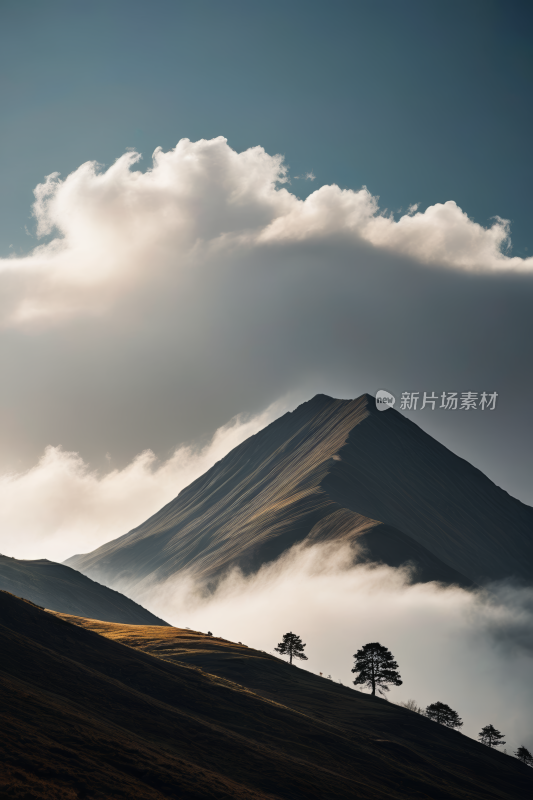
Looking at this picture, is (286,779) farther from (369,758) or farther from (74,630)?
(74,630)

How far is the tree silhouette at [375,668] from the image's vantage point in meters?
127

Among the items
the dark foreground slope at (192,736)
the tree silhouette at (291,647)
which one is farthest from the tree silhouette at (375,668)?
the tree silhouette at (291,647)

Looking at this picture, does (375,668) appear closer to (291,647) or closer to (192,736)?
(291,647)

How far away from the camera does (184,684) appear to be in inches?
3100

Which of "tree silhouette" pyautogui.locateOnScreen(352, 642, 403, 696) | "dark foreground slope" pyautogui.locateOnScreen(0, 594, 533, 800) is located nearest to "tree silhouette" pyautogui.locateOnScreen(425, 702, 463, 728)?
"tree silhouette" pyautogui.locateOnScreen(352, 642, 403, 696)

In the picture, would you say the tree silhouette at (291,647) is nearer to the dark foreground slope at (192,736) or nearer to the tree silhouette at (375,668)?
the tree silhouette at (375,668)

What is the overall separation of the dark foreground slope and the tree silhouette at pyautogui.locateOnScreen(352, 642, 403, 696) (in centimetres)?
1900

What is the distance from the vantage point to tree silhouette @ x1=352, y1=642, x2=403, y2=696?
12712 centimetres

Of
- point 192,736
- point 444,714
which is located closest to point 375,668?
point 444,714

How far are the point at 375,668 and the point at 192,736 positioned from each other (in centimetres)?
7620

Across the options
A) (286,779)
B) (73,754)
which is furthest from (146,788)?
(286,779)

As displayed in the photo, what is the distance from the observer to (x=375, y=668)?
128000 mm

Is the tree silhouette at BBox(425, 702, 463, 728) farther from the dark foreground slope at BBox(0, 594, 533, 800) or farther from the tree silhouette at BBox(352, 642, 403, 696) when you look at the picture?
the dark foreground slope at BBox(0, 594, 533, 800)

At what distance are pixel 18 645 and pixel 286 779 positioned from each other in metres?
30.3
